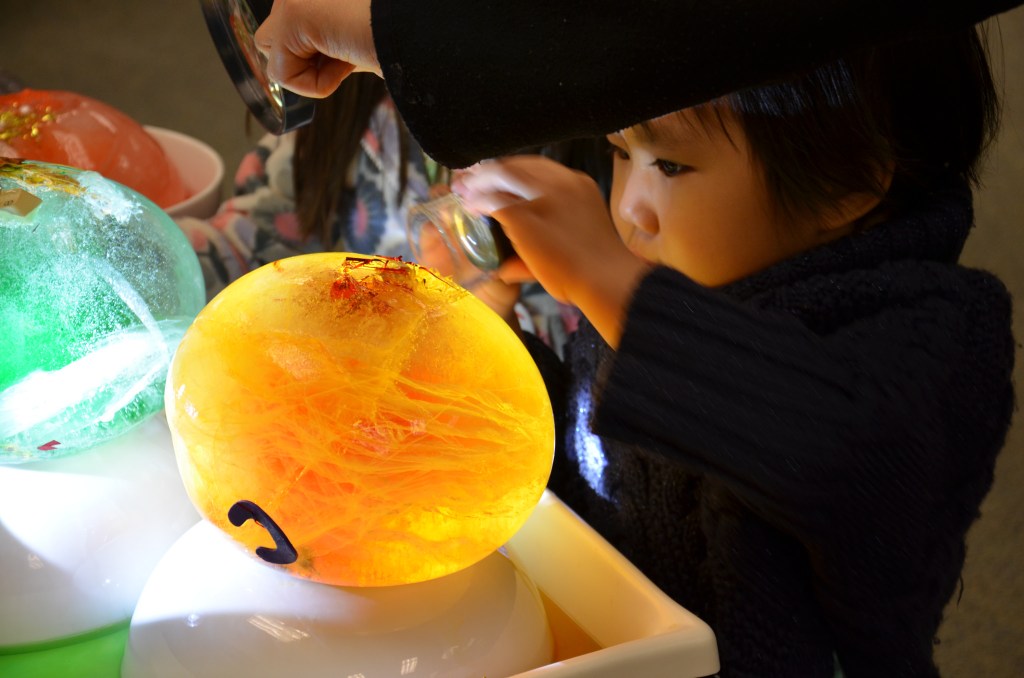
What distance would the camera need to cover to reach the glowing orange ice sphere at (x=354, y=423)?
43cm

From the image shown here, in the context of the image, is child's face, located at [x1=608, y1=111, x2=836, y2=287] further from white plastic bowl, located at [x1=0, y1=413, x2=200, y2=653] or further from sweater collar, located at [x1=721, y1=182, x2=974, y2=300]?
white plastic bowl, located at [x1=0, y1=413, x2=200, y2=653]

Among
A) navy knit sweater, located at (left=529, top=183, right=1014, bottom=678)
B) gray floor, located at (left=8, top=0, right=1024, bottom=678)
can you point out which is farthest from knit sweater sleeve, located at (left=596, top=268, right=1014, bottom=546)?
gray floor, located at (left=8, top=0, right=1024, bottom=678)

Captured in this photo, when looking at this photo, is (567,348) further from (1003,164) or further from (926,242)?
(1003,164)

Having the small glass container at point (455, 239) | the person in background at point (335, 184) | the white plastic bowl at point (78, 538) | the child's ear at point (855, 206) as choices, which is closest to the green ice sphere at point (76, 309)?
the white plastic bowl at point (78, 538)

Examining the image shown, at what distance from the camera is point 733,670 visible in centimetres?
57

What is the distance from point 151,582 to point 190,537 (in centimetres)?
3

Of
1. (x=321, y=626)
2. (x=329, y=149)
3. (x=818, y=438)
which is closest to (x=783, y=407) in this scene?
(x=818, y=438)

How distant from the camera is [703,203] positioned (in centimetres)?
64

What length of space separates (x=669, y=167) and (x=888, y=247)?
143mm

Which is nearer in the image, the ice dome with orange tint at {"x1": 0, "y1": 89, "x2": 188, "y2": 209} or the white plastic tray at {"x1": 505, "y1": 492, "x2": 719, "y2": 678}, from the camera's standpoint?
the white plastic tray at {"x1": 505, "y1": 492, "x2": 719, "y2": 678}

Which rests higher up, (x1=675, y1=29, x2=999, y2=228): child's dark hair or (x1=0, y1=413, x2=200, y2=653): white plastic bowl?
(x1=675, y1=29, x2=999, y2=228): child's dark hair

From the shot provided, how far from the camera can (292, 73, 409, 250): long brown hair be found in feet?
3.59

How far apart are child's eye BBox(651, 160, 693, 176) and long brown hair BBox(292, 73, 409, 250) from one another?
50 cm

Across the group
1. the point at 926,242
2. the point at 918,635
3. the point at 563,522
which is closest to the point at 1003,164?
the point at 926,242
